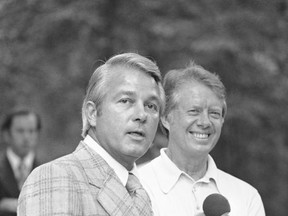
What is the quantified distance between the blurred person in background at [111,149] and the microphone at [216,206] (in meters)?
0.63

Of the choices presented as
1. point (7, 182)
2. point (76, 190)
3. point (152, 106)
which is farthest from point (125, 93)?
point (7, 182)

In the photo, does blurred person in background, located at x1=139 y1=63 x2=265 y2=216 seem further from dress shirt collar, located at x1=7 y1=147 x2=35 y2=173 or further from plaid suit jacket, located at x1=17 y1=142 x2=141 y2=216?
dress shirt collar, located at x1=7 y1=147 x2=35 y2=173

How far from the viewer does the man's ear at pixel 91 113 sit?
342 centimetres

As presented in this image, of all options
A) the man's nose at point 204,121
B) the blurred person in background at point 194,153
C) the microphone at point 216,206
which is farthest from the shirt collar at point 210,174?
the microphone at point 216,206

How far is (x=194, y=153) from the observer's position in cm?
457

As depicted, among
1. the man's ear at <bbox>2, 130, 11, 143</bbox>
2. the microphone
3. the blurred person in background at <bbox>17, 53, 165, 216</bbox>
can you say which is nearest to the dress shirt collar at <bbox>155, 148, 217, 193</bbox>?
the microphone

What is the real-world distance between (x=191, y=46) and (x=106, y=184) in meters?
4.94

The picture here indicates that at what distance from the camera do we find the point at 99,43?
8281 mm

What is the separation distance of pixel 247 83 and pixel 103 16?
176 centimetres

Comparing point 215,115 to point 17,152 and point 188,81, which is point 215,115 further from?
point 17,152

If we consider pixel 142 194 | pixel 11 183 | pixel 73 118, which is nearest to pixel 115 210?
pixel 142 194

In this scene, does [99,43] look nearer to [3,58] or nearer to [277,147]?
[3,58]

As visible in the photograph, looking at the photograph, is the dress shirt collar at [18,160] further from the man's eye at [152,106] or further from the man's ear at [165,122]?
the man's eye at [152,106]

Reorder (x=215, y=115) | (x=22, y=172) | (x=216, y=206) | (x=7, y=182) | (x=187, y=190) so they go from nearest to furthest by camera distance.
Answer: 1. (x=216, y=206)
2. (x=187, y=190)
3. (x=215, y=115)
4. (x=7, y=182)
5. (x=22, y=172)
